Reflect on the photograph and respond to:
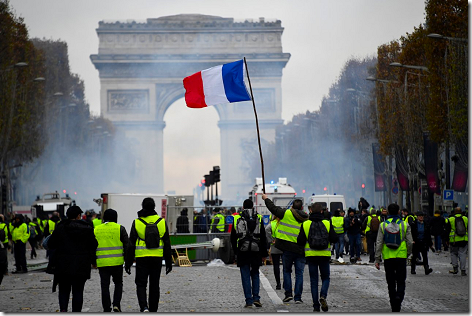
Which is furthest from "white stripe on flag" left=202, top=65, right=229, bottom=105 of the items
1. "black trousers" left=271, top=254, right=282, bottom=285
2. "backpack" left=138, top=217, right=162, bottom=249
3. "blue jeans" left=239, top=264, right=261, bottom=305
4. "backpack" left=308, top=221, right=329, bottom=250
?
"backpack" left=138, top=217, right=162, bottom=249

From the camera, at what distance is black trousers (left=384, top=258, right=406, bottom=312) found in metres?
12.4

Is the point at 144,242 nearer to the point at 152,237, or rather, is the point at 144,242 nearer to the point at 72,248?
the point at 152,237

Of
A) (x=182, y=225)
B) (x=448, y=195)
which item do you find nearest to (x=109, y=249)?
(x=182, y=225)

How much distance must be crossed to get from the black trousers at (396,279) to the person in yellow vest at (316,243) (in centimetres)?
80

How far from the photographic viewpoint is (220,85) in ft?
56.4

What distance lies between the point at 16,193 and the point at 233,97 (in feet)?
157

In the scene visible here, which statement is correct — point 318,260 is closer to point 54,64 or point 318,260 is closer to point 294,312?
point 294,312

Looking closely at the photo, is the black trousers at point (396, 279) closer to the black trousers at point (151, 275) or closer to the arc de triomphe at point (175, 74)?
the black trousers at point (151, 275)

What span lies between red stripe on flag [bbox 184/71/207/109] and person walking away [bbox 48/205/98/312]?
6.09 meters

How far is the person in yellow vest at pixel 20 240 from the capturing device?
23125 mm

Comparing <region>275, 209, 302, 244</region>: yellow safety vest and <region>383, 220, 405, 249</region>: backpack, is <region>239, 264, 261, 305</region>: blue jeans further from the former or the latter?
<region>383, 220, 405, 249</region>: backpack

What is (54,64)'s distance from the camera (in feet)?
198

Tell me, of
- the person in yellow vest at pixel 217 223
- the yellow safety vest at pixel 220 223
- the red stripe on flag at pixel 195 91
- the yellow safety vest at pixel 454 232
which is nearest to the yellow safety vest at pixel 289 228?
the red stripe on flag at pixel 195 91

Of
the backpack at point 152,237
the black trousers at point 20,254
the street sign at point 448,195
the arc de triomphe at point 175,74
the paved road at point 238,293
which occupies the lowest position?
the paved road at point 238,293
